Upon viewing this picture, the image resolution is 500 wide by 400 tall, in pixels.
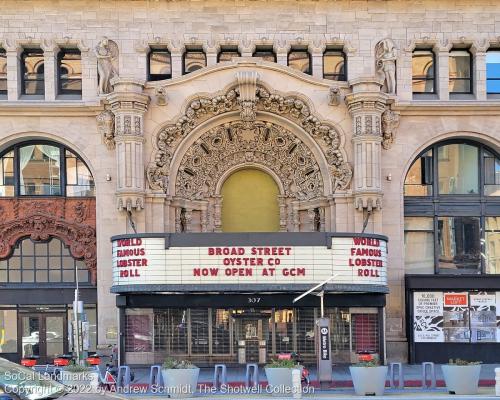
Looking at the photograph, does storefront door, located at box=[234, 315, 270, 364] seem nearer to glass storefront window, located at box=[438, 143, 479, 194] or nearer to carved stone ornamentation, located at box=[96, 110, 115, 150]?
carved stone ornamentation, located at box=[96, 110, 115, 150]

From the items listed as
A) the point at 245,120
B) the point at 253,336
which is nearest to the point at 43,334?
the point at 253,336

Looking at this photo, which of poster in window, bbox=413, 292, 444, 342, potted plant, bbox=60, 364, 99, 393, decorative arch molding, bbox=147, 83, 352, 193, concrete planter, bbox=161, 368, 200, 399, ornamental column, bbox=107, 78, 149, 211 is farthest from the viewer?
decorative arch molding, bbox=147, 83, 352, 193

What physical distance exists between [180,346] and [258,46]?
12.3m

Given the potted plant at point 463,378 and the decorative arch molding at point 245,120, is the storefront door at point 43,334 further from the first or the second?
the potted plant at point 463,378

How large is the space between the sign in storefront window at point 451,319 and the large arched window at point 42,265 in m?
13.4

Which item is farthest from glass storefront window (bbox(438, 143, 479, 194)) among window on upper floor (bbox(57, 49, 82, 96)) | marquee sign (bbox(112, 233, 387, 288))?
window on upper floor (bbox(57, 49, 82, 96))

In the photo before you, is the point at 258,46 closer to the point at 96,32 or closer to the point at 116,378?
the point at 96,32

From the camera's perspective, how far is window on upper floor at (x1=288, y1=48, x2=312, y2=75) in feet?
117

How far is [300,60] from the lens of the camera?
118 feet

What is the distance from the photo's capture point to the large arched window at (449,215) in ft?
118

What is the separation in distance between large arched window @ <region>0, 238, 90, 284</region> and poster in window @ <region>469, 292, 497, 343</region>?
1538cm

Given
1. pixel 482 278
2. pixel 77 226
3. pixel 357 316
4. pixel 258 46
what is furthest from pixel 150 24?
pixel 482 278

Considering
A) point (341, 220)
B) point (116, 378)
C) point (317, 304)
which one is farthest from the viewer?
point (341, 220)

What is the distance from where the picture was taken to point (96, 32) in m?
35.2
